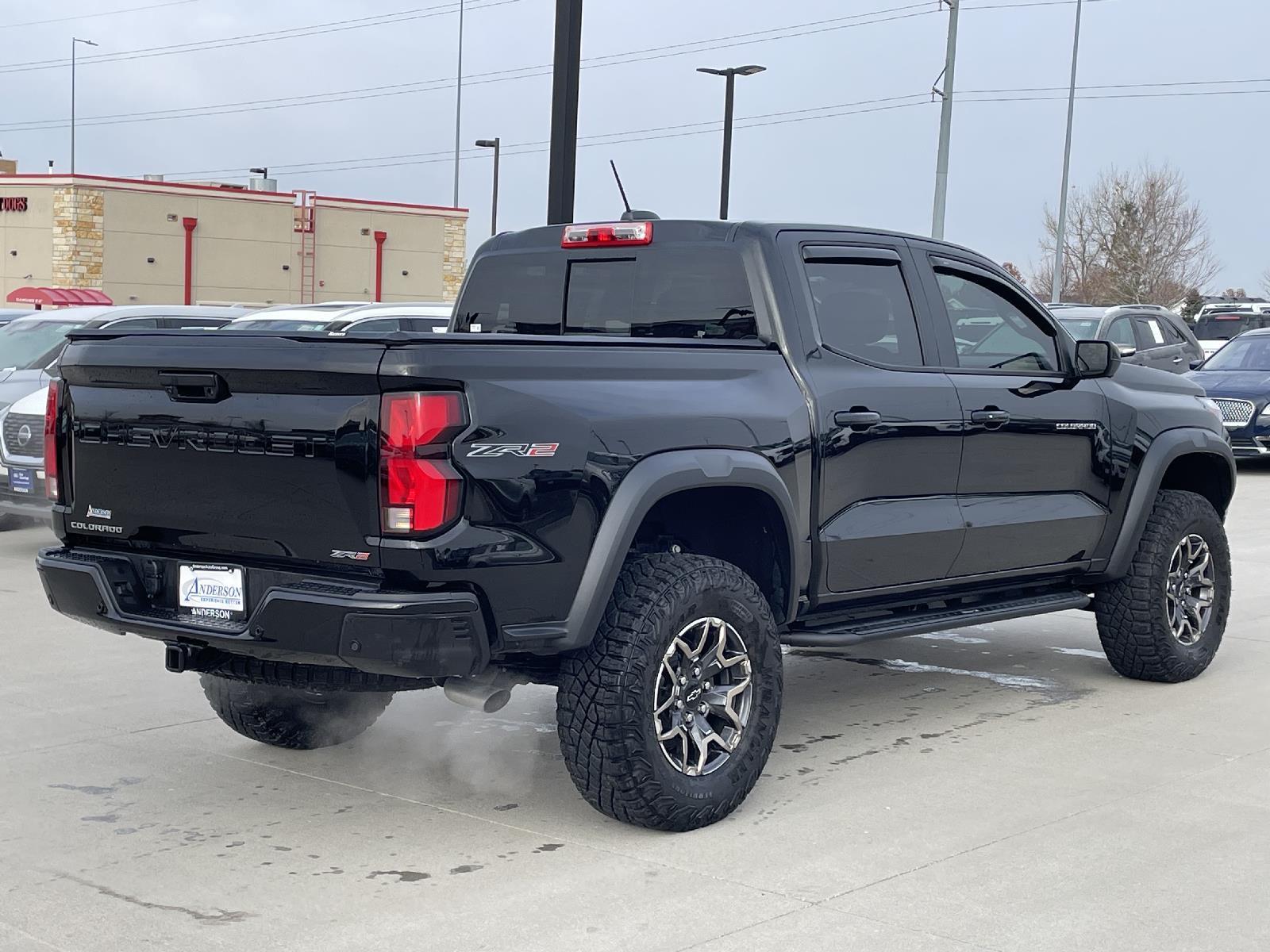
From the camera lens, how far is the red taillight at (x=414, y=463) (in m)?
4.51

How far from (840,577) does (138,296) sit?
137 ft

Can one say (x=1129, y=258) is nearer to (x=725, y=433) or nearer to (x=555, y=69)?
(x=555, y=69)

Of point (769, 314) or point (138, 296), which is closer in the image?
point (769, 314)

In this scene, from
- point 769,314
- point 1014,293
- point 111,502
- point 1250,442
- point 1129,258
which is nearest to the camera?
point 111,502

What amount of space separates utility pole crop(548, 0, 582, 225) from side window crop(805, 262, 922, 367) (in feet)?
22.5

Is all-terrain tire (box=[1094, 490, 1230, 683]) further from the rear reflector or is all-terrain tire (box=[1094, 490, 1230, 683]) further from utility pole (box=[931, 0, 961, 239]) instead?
utility pole (box=[931, 0, 961, 239])

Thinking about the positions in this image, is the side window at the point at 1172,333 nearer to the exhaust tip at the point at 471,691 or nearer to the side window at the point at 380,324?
the side window at the point at 380,324

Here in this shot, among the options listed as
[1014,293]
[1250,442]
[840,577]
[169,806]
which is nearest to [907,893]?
[840,577]

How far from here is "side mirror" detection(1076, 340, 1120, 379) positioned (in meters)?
6.93

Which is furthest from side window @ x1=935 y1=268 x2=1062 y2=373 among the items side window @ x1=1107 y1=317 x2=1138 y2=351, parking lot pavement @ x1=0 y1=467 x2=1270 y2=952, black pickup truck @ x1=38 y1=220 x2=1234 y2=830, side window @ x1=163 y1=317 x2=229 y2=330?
side window @ x1=1107 y1=317 x2=1138 y2=351

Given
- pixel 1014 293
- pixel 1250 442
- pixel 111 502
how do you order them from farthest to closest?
pixel 1250 442, pixel 1014 293, pixel 111 502

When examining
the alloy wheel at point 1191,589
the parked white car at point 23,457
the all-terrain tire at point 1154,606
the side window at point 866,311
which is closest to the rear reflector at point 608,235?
the side window at point 866,311

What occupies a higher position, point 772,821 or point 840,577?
point 840,577

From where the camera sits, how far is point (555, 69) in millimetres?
12891
